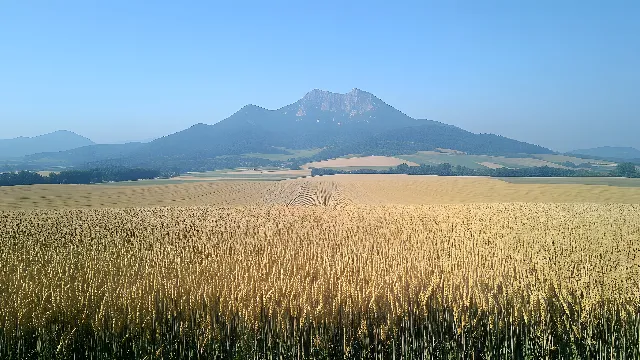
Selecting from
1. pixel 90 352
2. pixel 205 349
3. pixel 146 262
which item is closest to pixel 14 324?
pixel 90 352

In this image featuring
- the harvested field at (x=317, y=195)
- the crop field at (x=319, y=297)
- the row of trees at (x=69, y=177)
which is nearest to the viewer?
the crop field at (x=319, y=297)

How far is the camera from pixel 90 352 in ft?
17.7

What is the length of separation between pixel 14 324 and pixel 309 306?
3.50 metres

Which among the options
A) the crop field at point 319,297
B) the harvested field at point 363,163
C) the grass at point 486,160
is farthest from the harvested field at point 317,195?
the grass at point 486,160

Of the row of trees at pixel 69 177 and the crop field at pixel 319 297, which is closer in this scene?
the crop field at pixel 319 297

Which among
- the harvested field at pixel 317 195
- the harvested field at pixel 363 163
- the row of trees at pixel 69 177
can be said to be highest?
the harvested field at pixel 363 163

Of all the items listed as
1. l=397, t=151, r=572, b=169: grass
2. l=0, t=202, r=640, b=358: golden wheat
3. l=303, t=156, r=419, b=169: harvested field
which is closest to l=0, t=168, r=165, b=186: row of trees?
l=0, t=202, r=640, b=358: golden wheat

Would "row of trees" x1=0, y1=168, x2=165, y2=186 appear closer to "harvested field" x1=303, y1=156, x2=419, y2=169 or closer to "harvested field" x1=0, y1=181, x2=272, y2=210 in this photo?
"harvested field" x1=0, y1=181, x2=272, y2=210

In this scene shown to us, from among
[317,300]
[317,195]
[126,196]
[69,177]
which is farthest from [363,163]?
[317,300]

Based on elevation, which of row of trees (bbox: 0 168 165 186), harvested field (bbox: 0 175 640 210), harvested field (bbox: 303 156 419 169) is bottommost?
harvested field (bbox: 0 175 640 210)

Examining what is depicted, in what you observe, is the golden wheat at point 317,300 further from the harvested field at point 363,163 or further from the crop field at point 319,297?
the harvested field at point 363,163

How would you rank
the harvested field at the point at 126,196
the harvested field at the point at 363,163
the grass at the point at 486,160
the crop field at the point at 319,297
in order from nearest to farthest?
the crop field at the point at 319,297, the harvested field at the point at 126,196, the harvested field at the point at 363,163, the grass at the point at 486,160

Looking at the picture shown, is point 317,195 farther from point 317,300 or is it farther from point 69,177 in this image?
point 69,177

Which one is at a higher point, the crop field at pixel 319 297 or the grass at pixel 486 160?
the grass at pixel 486 160
